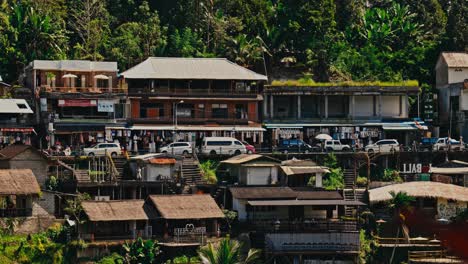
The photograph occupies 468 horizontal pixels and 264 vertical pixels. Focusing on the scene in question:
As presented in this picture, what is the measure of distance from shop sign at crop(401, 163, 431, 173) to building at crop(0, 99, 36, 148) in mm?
26386

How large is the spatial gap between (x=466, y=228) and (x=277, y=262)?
35.9m

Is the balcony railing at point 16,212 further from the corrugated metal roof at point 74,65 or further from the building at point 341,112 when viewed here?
the building at point 341,112

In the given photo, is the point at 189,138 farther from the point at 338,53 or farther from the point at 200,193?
the point at 338,53

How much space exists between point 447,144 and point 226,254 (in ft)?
85.9

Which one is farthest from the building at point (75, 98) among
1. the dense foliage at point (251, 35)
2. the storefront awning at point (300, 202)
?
the storefront awning at point (300, 202)

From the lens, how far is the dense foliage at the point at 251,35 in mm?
82688

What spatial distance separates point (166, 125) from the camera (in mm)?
74062

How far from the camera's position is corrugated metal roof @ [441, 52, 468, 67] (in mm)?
81188

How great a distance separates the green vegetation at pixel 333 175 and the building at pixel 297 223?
4.63 meters

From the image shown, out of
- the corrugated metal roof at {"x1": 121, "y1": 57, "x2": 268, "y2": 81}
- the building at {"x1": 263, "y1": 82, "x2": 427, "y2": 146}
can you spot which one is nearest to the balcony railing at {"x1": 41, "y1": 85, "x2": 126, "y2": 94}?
the corrugated metal roof at {"x1": 121, "y1": 57, "x2": 268, "y2": 81}

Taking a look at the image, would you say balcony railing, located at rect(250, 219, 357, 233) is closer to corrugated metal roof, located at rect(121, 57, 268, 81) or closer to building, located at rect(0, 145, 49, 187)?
building, located at rect(0, 145, 49, 187)

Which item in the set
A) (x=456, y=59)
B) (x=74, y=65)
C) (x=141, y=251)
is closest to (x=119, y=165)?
(x=141, y=251)

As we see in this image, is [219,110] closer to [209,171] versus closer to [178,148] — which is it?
[178,148]

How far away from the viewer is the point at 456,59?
81.8 m
